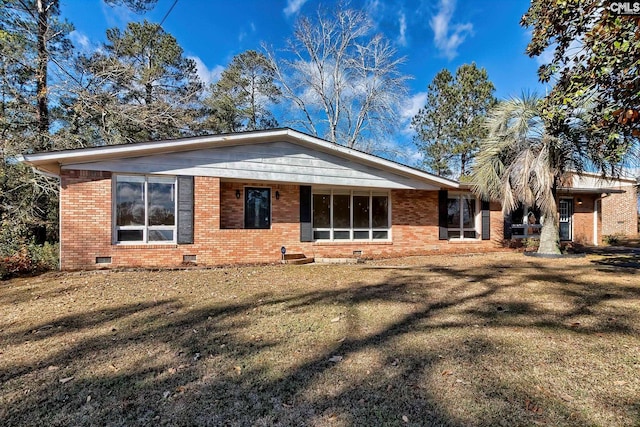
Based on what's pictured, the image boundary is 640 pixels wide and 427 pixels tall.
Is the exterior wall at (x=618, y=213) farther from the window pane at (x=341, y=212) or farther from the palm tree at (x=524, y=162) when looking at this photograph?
the window pane at (x=341, y=212)

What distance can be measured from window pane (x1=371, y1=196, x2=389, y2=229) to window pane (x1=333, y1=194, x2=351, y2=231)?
1.00 metres

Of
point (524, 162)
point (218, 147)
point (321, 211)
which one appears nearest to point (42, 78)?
point (218, 147)

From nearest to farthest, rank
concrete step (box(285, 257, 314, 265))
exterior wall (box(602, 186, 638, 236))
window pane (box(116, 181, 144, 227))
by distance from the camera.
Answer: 1. window pane (box(116, 181, 144, 227))
2. concrete step (box(285, 257, 314, 265))
3. exterior wall (box(602, 186, 638, 236))

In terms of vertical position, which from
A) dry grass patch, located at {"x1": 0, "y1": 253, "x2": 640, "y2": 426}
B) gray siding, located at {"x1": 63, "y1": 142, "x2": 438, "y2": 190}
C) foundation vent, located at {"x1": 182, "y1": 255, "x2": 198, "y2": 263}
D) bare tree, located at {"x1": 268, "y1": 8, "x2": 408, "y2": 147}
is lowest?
dry grass patch, located at {"x1": 0, "y1": 253, "x2": 640, "y2": 426}

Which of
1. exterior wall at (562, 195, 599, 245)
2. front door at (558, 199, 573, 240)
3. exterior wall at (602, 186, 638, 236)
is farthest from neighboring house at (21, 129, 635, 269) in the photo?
exterior wall at (602, 186, 638, 236)

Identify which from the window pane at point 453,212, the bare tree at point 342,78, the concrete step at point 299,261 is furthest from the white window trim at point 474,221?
the bare tree at point 342,78

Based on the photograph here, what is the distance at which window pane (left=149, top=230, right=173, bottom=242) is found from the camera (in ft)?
29.4

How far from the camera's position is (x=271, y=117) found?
23.2 metres

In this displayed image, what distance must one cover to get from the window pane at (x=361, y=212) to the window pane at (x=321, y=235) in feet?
3.51

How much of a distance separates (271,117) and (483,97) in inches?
581

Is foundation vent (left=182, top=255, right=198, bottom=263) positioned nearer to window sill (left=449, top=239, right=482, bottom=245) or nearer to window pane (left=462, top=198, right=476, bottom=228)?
window sill (left=449, top=239, right=482, bottom=245)

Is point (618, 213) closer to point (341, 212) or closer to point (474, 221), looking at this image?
point (474, 221)

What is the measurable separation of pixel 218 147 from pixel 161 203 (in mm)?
2242

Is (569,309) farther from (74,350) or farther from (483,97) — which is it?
(483,97)
